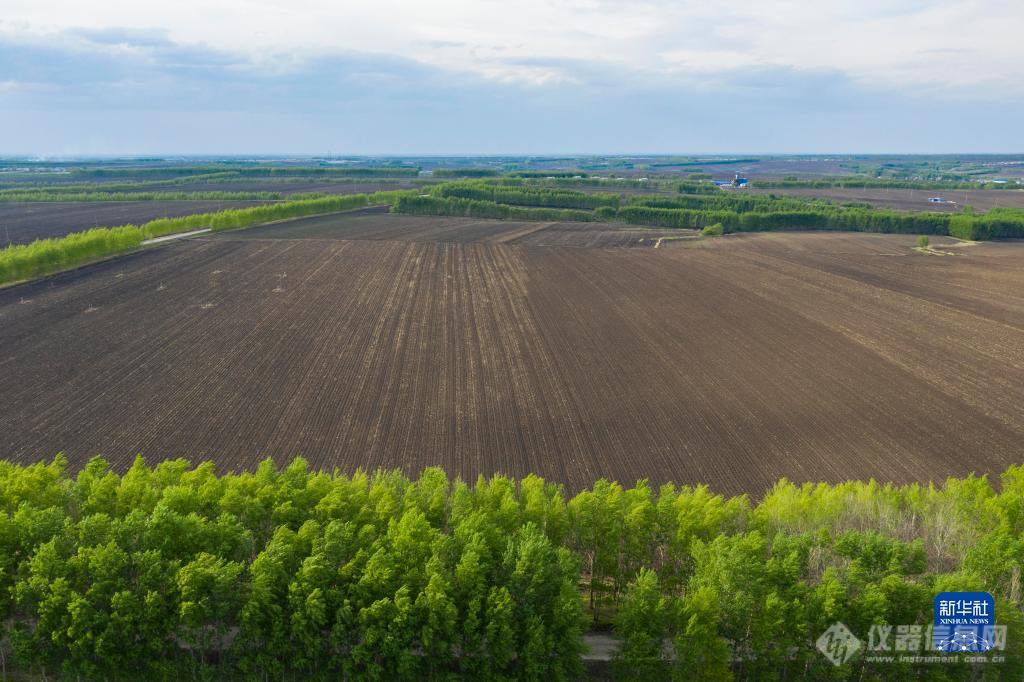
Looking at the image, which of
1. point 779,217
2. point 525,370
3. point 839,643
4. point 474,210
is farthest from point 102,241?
point 779,217

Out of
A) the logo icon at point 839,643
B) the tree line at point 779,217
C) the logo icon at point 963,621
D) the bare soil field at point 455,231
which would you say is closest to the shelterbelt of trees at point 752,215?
the tree line at point 779,217

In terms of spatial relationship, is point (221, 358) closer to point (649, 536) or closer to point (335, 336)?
point (335, 336)

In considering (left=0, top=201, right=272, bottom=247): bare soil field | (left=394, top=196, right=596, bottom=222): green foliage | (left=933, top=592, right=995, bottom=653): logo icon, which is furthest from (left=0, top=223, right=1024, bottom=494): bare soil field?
(left=394, top=196, right=596, bottom=222): green foliage

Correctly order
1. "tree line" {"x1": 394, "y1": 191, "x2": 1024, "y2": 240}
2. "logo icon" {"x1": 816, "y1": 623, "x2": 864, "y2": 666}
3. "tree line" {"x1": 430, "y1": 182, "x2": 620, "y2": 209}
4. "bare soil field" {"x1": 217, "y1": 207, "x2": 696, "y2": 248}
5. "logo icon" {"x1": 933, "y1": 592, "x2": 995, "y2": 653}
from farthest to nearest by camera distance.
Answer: "tree line" {"x1": 430, "y1": 182, "x2": 620, "y2": 209}, "tree line" {"x1": 394, "y1": 191, "x2": 1024, "y2": 240}, "bare soil field" {"x1": 217, "y1": 207, "x2": 696, "y2": 248}, "logo icon" {"x1": 816, "y1": 623, "x2": 864, "y2": 666}, "logo icon" {"x1": 933, "y1": 592, "x2": 995, "y2": 653}

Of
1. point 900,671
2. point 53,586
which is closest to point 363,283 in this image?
point 53,586

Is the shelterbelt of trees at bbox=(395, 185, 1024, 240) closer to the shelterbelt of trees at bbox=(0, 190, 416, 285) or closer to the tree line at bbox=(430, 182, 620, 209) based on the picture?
the tree line at bbox=(430, 182, 620, 209)
